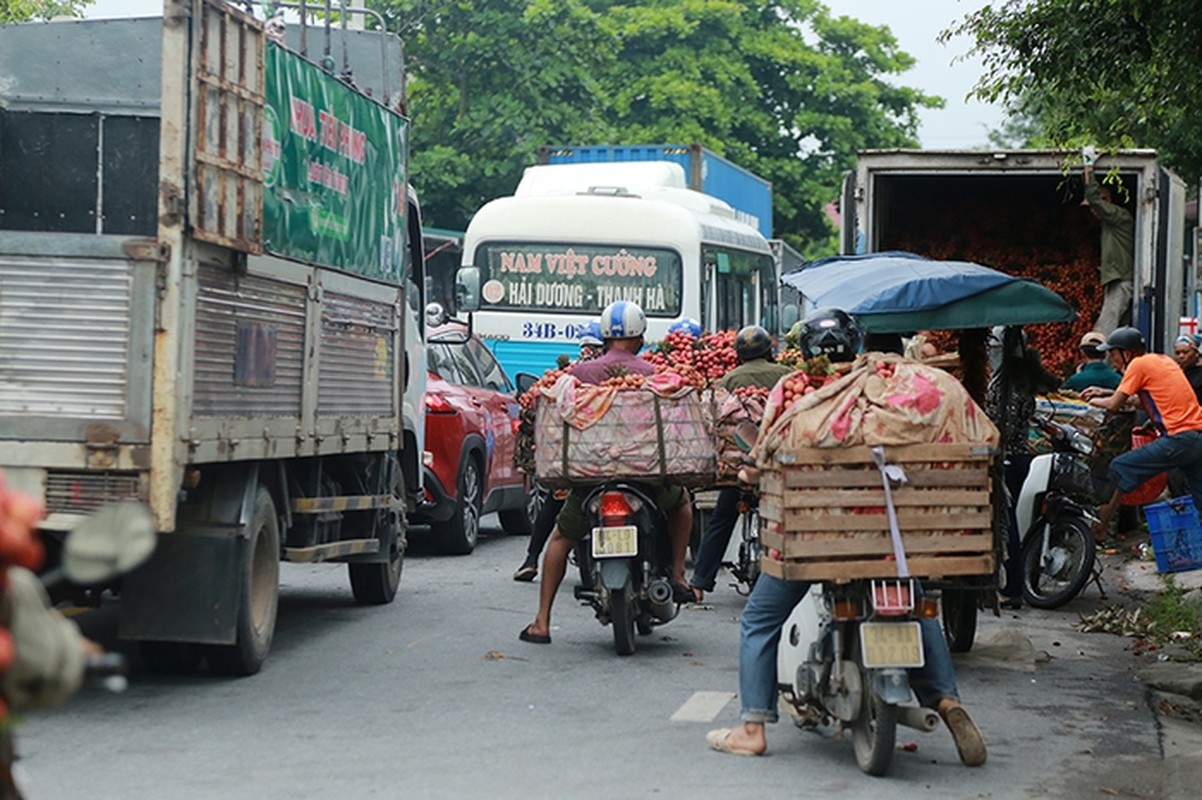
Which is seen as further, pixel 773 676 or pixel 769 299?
pixel 769 299

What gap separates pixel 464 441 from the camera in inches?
594

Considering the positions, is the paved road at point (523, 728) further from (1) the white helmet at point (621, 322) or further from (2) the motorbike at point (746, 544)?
(1) the white helmet at point (621, 322)

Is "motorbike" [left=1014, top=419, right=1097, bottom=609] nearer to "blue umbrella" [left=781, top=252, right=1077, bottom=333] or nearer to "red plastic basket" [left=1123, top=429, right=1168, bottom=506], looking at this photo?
"red plastic basket" [left=1123, top=429, right=1168, bottom=506]

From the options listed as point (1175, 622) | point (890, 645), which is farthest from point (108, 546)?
point (1175, 622)

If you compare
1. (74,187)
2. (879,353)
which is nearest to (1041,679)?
(879,353)

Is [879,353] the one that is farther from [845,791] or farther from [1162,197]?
[1162,197]

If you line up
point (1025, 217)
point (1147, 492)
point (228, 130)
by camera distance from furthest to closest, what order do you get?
point (1025, 217) < point (1147, 492) < point (228, 130)

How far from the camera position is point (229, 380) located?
338 inches

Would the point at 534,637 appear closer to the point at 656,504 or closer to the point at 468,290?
the point at 656,504

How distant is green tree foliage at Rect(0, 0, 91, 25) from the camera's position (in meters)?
20.6

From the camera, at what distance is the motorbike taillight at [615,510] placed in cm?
960

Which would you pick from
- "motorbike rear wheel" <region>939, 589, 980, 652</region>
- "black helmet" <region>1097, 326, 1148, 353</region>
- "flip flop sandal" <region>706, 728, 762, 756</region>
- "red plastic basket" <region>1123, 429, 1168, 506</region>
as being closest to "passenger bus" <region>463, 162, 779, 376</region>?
"red plastic basket" <region>1123, 429, 1168, 506</region>

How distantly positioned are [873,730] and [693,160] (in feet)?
71.3

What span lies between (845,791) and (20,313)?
12.6 feet
